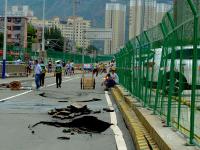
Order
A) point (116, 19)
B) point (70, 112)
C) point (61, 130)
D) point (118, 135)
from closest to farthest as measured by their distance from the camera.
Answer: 1. point (118, 135)
2. point (61, 130)
3. point (70, 112)
4. point (116, 19)

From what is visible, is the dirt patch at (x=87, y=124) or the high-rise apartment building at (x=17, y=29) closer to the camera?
the dirt patch at (x=87, y=124)

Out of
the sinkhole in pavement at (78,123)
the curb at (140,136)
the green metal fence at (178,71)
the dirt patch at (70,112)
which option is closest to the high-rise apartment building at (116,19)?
the dirt patch at (70,112)

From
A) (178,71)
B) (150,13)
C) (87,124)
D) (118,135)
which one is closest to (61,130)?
(87,124)

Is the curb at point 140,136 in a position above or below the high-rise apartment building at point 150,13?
below

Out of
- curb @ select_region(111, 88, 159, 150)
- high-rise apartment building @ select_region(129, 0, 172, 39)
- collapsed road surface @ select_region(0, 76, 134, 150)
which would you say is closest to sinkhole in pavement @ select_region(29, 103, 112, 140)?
collapsed road surface @ select_region(0, 76, 134, 150)

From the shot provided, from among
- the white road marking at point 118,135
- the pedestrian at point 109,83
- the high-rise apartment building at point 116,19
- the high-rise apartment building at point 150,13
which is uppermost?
the high-rise apartment building at point 116,19

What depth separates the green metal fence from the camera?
745 cm

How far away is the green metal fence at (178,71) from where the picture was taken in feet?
24.5

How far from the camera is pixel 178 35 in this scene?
9305 millimetres

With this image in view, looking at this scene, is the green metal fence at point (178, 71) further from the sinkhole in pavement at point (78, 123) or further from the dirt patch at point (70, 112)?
the dirt patch at point (70, 112)

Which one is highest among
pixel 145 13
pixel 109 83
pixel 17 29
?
pixel 17 29

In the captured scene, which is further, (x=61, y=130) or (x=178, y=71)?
(x=61, y=130)

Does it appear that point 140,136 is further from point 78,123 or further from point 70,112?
point 70,112

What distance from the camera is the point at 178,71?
9297mm
